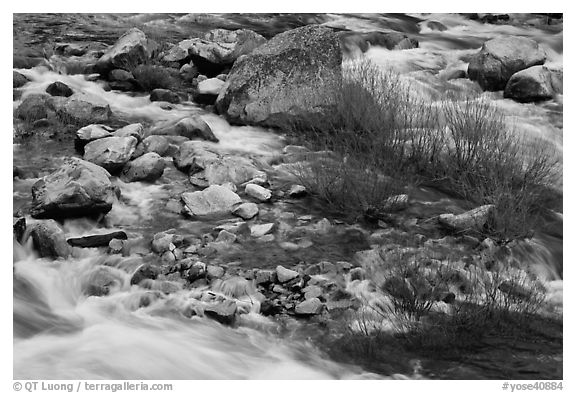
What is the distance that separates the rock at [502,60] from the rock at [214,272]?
6.98 meters

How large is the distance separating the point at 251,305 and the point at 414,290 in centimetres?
145

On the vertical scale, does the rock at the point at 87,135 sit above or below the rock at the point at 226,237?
above

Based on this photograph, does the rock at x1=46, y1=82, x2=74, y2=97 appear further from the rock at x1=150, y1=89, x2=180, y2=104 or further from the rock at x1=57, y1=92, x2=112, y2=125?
the rock at x1=150, y1=89, x2=180, y2=104

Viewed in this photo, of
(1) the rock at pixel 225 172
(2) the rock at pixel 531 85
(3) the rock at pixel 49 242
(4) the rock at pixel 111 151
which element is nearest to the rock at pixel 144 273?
(3) the rock at pixel 49 242

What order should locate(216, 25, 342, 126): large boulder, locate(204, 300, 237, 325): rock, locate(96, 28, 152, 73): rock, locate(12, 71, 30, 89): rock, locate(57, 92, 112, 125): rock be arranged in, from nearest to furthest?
1. locate(204, 300, 237, 325): rock
2. locate(57, 92, 112, 125): rock
3. locate(216, 25, 342, 126): large boulder
4. locate(12, 71, 30, 89): rock
5. locate(96, 28, 152, 73): rock

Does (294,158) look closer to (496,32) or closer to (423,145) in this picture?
(423,145)

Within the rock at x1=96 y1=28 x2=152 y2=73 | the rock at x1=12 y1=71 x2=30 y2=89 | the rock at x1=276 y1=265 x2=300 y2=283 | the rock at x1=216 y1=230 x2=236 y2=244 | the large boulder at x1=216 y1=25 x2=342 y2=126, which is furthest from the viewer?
the rock at x1=96 y1=28 x2=152 y2=73

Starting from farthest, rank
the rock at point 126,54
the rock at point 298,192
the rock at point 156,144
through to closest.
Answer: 1. the rock at point 126,54
2. the rock at point 156,144
3. the rock at point 298,192

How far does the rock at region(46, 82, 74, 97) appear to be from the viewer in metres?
10.8

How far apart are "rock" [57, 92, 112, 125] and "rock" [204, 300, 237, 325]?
479cm

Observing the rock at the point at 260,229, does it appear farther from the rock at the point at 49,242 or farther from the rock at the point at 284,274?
the rock at the point at 49,242

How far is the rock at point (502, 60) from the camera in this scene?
11898mm

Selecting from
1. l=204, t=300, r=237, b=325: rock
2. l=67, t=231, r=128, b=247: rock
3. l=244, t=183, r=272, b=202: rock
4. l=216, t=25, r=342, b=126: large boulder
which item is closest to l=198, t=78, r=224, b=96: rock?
l=216, t=25, r=342, b=126: large boulder

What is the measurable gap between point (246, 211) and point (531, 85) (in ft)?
19.0
